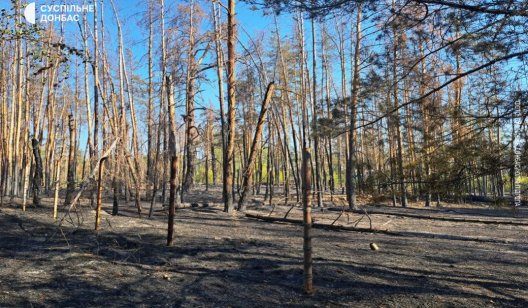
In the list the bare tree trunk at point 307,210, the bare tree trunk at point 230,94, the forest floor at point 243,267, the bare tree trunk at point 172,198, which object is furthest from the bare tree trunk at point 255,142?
the bare tree trunk at point 307,210

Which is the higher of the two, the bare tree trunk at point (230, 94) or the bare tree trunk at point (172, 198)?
the bare tree trunk at point (230, 94)

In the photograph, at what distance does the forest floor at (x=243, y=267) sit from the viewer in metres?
4.12

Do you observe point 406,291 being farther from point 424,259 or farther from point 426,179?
point 424,259

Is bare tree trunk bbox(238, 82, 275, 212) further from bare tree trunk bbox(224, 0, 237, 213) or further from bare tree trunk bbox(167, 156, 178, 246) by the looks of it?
bare tree trunk bbox(167, 156, 178, 246)

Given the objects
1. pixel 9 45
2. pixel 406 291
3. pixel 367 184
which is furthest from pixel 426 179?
pixel 9 45

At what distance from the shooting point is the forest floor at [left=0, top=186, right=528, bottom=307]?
4.12m

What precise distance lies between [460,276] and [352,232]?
331cm

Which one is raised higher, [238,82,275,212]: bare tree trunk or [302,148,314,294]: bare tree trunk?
[238,82,275,212]: bare tree trunk

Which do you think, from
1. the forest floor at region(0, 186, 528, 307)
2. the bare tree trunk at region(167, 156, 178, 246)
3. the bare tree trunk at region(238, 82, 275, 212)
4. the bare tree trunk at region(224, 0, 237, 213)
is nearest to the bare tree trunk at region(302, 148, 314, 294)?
the forest floor at region(0, 186, 528, 307)

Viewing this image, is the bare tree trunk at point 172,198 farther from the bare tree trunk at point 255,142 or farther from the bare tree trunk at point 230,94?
the bare tree trunk at point 230,94

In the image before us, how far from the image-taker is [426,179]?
13.7ft

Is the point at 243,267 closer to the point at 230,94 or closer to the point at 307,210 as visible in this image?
the point at 307,210

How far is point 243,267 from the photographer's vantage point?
5285mm

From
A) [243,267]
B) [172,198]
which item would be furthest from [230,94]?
[243,267]
